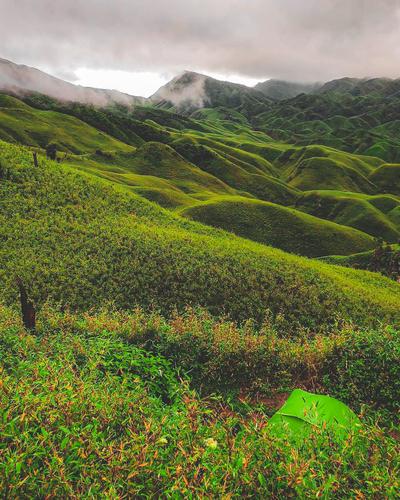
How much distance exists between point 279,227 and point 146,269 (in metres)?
37.4

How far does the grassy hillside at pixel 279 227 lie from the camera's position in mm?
54750

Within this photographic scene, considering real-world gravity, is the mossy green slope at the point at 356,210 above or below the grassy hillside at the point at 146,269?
below

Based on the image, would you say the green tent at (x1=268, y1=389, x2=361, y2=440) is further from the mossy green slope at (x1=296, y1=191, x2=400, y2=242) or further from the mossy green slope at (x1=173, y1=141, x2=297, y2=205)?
the mossy green slope at (x1=173, y1=141, x2=297, y2=205)

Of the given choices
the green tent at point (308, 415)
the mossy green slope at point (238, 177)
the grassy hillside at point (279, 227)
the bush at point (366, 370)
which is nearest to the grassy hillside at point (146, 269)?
the bush at point (366, 370)

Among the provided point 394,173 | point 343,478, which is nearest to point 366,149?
point 394,173

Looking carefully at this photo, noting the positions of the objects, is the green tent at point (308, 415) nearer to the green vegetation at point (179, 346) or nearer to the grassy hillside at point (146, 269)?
the green vegetation at point (179, 346)

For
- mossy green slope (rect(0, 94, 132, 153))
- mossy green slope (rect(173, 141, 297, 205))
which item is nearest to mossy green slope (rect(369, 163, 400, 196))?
mossy green slope (rect(173, 141, 297, 205))

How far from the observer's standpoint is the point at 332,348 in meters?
12.6

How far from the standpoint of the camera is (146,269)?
79.2 ft

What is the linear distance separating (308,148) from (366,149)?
55.1 metres

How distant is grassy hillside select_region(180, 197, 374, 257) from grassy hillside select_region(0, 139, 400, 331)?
2059cm

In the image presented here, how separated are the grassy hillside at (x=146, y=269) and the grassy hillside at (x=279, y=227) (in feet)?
67.6

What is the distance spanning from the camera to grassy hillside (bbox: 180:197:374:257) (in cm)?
5475

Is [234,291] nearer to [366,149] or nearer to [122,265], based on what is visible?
[122,265]
